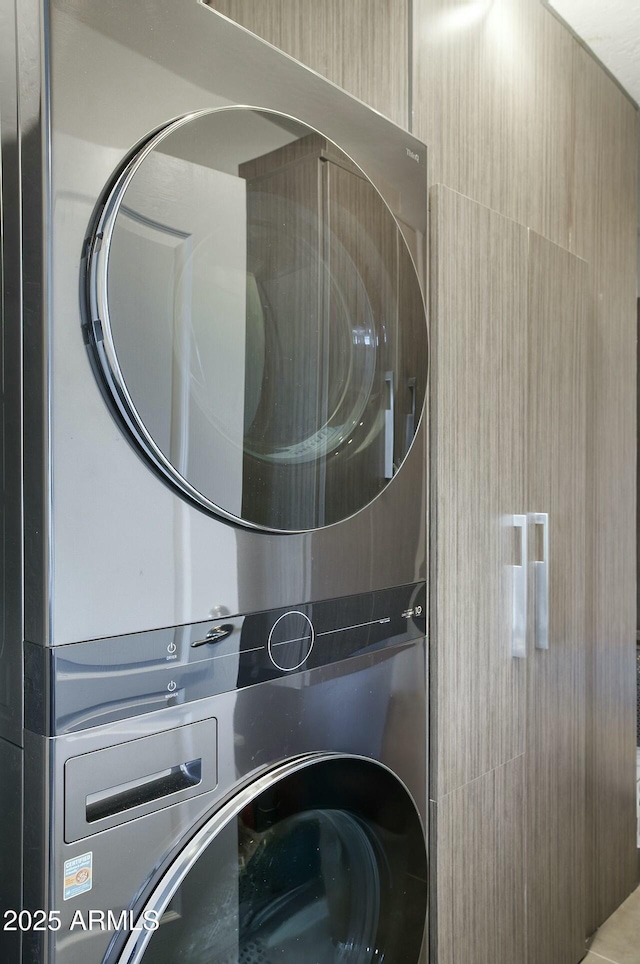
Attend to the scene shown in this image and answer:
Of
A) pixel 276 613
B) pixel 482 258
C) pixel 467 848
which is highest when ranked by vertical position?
pixel 482 258

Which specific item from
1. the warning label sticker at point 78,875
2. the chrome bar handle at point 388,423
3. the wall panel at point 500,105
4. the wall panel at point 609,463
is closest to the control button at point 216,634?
the warning label sticker at point 78,875

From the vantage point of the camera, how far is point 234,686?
92 cm

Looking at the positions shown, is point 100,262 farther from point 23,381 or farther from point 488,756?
point 488,756

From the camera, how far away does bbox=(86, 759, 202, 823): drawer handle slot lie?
78 cm

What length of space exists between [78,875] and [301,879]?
1.29 feet

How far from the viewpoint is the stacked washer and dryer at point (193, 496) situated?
76cm

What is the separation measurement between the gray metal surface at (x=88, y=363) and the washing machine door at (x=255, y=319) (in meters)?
0.03

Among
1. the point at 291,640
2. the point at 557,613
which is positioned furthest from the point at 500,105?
the point at 291,640

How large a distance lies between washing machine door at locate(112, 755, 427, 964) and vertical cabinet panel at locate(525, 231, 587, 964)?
50 cm

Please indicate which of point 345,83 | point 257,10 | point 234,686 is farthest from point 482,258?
point 234,686

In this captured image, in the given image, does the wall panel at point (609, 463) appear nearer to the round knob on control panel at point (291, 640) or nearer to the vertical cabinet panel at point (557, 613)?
the vertical cabinet panel at point (557, 613)

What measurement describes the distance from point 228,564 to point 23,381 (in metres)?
0.33

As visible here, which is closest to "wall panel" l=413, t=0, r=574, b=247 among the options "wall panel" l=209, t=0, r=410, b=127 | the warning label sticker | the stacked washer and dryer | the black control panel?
"wall panel" l=209, t=0, r=410, b=127

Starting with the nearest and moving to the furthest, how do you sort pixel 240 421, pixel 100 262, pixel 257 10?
pixel 100 262
pixel 240 421
pixel 257 10
